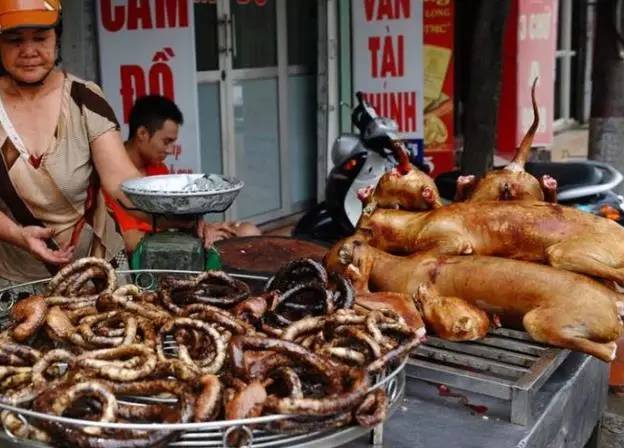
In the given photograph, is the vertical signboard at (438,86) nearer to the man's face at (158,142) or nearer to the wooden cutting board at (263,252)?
the man's face at (158,142)

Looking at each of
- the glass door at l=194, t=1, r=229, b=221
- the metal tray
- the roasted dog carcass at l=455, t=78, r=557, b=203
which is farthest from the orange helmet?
the glass door at l=194, t=1, r=229, b=221

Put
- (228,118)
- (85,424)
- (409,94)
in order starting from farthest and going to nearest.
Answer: (228,118)
(409,94)
(85,424)

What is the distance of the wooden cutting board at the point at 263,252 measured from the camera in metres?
3.67

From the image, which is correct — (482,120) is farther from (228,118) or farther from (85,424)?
(85,424)

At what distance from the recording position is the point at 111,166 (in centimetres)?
336

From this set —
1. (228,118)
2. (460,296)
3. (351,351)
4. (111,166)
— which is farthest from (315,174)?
(351,351)

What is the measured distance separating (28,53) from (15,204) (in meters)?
0.62

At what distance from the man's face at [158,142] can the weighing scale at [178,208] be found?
1951 mm

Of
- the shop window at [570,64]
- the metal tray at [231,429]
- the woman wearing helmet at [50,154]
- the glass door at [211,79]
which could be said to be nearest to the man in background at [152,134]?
the woman wearing helmet at [50,154]

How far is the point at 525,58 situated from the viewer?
1044 cm

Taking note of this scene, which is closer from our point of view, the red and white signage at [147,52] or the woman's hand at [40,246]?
the woman's hand at [40,246]

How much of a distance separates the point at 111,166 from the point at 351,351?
167cm

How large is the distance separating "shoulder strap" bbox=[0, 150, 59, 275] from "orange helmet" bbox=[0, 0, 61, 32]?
605 millimetres

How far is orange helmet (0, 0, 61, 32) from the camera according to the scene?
9.32 feet
